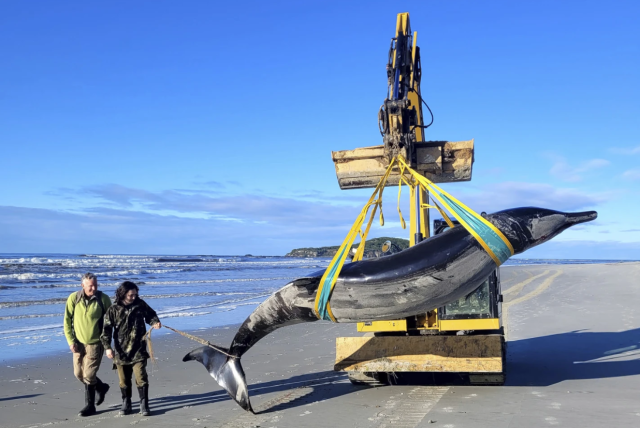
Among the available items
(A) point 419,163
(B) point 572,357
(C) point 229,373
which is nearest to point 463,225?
(A) point 419,163

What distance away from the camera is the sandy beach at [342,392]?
6.73 m

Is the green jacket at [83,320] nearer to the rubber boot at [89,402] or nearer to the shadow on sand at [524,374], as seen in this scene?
the rubber boot at [89,402]

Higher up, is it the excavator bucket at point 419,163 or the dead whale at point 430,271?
the excavator bucket at point 419,163

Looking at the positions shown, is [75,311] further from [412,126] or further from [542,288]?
[542,288]

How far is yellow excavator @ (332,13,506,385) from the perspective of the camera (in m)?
7.59

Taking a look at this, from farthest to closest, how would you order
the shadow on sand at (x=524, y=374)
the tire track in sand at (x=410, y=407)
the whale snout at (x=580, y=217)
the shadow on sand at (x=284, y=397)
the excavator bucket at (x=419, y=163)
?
the shadow on sand at (x=524, y=374)
the excavator bucket at (x=419, y=163)
the shadow on sand at (x=284, y=397)
the tire track in sand at (x=410, y=407)
the whale snout at (x=580, y=217)

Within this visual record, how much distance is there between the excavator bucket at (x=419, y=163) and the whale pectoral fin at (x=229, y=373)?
2.86 metres

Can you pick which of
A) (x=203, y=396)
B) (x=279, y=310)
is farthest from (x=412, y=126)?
(x=203, y=396)

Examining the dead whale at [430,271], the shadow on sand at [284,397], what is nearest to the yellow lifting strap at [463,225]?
the dead whale at [430,271]

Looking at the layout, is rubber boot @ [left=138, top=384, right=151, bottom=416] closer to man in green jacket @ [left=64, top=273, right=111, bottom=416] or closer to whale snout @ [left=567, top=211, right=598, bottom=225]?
man in green jacket @ [left=64, top=273, right=111, bottom=416]

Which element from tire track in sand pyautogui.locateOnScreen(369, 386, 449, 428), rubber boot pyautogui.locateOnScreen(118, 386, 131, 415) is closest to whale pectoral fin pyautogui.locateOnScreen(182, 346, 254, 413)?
rubber boot pyautogui.locateOnScreen(118, 386, 131, 415)

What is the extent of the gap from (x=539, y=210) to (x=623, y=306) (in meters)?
13.6

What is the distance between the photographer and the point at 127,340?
704cm

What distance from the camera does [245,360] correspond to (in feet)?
36.4
